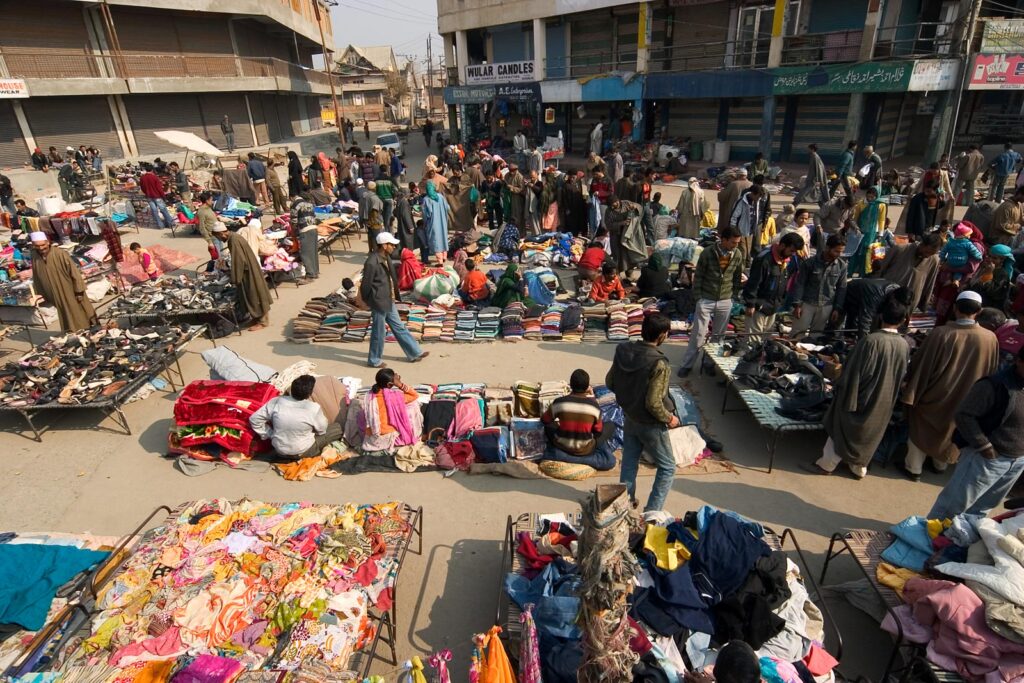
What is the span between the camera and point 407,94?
7375 centimetres

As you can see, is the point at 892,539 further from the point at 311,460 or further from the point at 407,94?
the point at 407,94

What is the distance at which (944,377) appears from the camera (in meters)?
5.27

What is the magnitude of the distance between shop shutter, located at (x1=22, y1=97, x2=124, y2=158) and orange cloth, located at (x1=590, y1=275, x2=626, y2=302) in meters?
29.1

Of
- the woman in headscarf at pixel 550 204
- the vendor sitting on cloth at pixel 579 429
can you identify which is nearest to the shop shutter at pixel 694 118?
the woman in headscarf at pixel 550 204

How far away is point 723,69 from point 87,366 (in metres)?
22.7

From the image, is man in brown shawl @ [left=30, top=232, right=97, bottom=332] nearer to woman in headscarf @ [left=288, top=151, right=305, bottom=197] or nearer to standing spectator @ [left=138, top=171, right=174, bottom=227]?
standing spectator @ [left=138, top=171, right=174, bottom=227]

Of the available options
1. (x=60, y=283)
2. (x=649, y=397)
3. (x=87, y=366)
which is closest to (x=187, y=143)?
(x=60, y=283)

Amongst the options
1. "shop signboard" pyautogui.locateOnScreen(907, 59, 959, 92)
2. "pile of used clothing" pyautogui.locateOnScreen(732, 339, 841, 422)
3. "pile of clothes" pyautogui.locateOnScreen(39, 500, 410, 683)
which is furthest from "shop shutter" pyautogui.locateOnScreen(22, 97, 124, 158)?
"shop signboard" pyautogui.locateOnScreen(907, 59, 959, 92)

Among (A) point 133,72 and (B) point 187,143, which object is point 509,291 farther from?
(A) point 133,72

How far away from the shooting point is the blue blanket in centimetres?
428

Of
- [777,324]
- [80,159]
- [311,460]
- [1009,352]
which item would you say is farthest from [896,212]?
[80,159]

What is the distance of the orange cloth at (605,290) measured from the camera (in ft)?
32.7

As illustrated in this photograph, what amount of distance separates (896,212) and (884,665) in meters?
14.6

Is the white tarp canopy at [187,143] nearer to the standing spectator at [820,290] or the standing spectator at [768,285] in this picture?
the standing spectator at [768,285]
